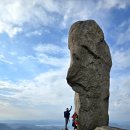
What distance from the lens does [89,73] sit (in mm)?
29719

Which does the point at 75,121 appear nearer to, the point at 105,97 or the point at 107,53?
the point at 105,97

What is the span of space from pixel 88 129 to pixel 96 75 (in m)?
5.67

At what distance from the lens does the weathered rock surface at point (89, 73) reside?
2919 centimetres

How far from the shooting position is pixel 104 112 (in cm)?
2975

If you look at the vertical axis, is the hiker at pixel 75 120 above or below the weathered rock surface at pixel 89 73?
below

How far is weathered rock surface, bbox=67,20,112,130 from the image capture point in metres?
29.2

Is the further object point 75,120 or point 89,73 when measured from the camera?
point 89,73

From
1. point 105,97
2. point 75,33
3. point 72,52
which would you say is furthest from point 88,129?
point 75,33

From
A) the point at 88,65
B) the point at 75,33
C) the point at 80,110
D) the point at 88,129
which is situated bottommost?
the point at 88,129

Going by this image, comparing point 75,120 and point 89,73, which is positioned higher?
point 89,73

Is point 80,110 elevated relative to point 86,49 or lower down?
lower down

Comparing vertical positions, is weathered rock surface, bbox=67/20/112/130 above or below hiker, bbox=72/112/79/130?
above

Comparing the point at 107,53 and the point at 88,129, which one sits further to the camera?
the point at 107,53

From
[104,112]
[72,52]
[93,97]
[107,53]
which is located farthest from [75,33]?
[104,112]
